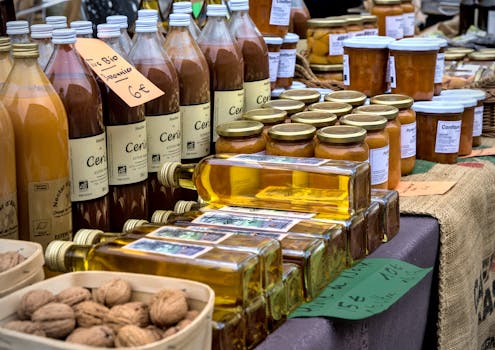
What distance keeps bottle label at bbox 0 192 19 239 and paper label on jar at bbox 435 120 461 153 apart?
122 centimetres

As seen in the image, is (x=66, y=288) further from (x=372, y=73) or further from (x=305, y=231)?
(x=372, y=73)

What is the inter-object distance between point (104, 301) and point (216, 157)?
0.59 meters

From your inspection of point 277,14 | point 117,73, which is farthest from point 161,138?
point 277,14

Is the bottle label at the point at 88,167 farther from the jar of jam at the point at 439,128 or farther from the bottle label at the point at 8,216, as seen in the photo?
the jar of jam at the point at 439,128

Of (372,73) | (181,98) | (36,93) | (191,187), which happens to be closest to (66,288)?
(36,93)

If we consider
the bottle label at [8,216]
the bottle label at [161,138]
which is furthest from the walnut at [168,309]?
the bottle label at [161,138]

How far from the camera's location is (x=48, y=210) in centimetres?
121

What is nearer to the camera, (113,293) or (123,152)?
(113,293)

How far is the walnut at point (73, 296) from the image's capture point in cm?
91

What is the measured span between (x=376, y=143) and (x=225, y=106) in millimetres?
323

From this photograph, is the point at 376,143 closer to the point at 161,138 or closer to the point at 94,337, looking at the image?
the point at 161,138

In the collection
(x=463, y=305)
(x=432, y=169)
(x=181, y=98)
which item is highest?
(x=181, y=98)

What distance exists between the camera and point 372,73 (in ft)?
7.20

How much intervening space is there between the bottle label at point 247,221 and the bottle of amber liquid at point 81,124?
177 mm
